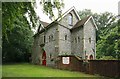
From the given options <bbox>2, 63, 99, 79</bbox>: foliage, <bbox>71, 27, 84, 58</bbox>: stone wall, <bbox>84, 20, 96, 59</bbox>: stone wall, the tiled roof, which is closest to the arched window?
the tiled roof

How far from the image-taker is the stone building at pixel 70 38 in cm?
3058

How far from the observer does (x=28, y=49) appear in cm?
4344

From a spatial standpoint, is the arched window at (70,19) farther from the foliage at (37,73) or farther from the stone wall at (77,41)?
the foliage at (37,73)

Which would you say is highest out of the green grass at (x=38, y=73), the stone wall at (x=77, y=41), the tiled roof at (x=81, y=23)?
the tiled roof at (x=81, y=23)

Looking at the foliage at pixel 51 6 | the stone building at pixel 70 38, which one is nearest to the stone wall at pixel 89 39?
the stone building at pixel 70 38

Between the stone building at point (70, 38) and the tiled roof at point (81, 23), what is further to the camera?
the tiled roof at point (81, 23)

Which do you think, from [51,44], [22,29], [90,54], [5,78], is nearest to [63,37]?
[51,44]

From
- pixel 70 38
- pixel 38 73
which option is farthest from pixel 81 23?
pixel 38 73

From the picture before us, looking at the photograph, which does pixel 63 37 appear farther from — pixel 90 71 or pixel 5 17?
pixel 5 17

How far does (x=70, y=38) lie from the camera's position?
3284cm

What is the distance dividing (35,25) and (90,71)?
11463 mm

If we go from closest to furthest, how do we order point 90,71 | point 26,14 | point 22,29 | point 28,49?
point 26,14
point 90,71
point 22,29
point 28,49

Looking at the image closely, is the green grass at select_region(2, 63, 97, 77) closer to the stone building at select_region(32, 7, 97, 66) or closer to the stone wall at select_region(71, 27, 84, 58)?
the stone building at select_region(32, 7, 97, 66)

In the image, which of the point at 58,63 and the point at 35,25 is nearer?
the point at 35,25
